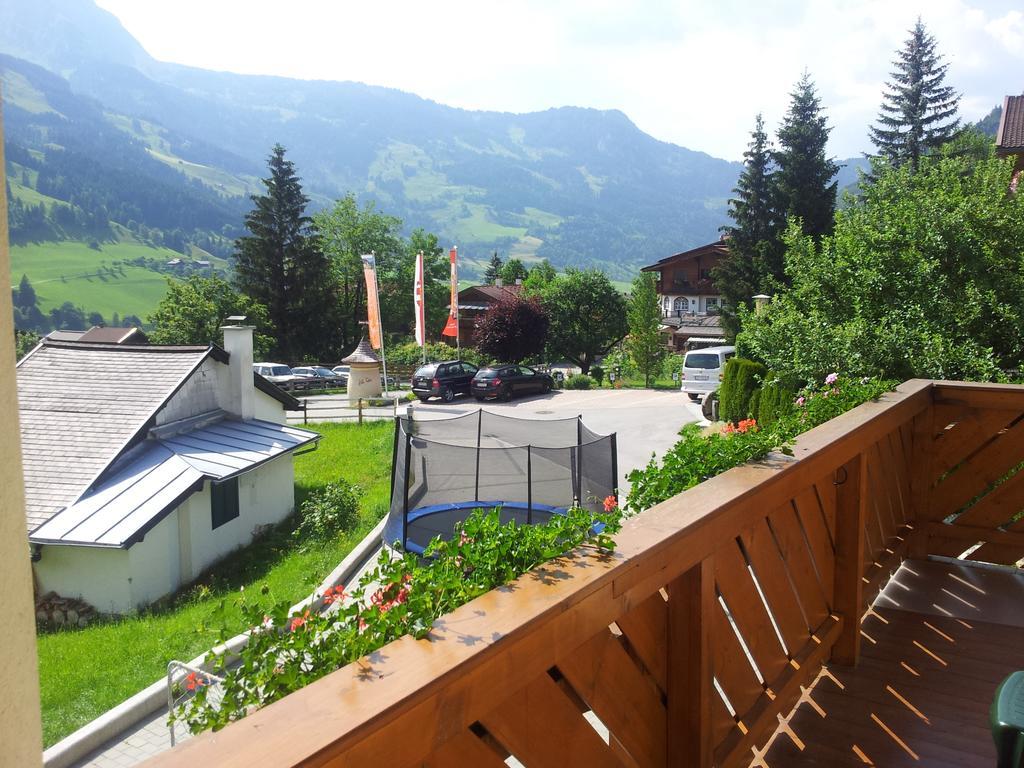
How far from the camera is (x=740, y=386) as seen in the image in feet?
53.2

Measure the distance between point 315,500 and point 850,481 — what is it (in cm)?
1275

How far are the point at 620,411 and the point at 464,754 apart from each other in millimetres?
22090

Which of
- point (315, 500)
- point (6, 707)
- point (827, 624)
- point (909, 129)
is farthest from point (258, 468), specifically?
point (909, 129)

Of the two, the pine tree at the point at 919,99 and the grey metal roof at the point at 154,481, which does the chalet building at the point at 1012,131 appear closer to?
the pine tree at the point at 919,99

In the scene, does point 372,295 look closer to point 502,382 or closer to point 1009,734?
point 502,382

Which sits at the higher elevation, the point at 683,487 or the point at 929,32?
the point at 929,32

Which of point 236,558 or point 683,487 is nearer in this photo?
point 683,487

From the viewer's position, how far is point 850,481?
3.28m

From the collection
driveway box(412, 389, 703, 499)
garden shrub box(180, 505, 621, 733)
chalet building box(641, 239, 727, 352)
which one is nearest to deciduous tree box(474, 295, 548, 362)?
driveway box(412, 389, 703, 499)

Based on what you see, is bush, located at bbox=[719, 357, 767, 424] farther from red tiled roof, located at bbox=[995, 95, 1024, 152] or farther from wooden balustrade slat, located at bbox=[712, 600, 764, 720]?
red tiled roof, located at bbox=[995, 95, 1024, 152]

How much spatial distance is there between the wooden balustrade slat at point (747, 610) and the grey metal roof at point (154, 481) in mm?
10498

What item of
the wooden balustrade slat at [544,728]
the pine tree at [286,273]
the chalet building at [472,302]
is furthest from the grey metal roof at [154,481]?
the chalet building at [472,302]

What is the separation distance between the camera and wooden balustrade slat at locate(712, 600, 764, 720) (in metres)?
2.19

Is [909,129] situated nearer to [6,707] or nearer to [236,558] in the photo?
[236,558]
